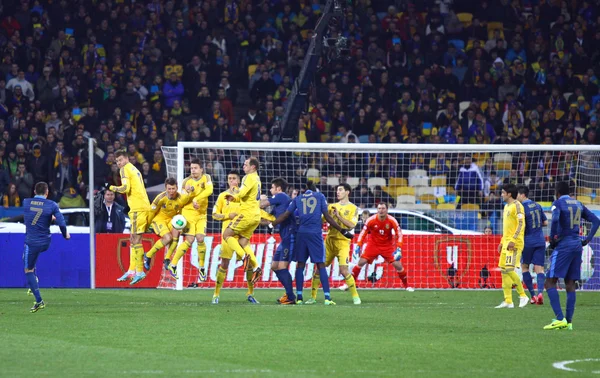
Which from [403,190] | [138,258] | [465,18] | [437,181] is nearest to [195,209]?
[138,258]

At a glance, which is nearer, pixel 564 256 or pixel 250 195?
pixel 564 256

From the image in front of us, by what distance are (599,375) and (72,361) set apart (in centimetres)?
499

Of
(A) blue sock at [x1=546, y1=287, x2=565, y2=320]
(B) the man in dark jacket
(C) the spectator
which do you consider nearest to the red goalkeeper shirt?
(B) the man in dark jacket

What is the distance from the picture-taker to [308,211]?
18.2 m

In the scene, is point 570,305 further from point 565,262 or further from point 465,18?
point 465,18

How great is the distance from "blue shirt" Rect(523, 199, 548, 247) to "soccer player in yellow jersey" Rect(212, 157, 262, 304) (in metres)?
5.13

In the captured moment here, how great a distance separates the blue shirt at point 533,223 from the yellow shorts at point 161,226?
22.1ft

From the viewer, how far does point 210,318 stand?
49.5 ft

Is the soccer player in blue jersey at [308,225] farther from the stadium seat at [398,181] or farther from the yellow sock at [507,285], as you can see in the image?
the stadium seat at [398,181]

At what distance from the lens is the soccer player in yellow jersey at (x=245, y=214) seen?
17.6 meters

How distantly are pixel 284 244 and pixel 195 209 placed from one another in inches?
105

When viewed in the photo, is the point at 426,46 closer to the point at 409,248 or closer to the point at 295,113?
the point at 295,113

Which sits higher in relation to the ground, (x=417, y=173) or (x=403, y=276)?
(x=417, y=173)

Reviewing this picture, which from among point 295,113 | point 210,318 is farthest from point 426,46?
point 210,318
